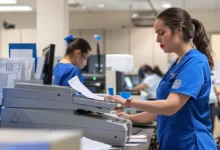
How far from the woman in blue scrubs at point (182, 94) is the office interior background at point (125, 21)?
201 inches

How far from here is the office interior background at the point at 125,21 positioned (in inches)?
266

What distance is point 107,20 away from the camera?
307 inches

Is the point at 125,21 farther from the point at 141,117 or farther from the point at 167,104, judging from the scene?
the point at 167,104

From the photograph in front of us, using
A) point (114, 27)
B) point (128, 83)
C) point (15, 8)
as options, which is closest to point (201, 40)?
point (128, 83)

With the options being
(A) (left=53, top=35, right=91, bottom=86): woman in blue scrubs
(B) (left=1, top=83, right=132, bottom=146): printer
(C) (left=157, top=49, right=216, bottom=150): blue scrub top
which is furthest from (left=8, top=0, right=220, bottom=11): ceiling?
(C) (left=157, top=49, right=216, bottom=150): blue scrub top

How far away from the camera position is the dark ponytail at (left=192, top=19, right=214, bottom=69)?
1506 mm

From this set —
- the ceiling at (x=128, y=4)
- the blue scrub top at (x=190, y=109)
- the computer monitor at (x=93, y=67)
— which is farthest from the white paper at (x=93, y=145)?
the ceiling at (x=128, y=4)

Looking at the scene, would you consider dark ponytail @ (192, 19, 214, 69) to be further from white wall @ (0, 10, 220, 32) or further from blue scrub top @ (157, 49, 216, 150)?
white wall @ (0, 10, 220, 32)

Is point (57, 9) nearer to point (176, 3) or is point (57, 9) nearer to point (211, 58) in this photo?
point (211, 58)

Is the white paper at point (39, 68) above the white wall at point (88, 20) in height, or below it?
below

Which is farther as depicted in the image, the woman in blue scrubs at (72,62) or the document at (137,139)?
Result: the woman in blue scrubs at (72,62)

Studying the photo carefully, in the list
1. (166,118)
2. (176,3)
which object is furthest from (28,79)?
(176,3)

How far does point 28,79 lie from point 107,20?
20.3 ft

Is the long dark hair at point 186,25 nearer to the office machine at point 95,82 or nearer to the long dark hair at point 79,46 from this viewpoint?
the long dark hair at point 79,46
